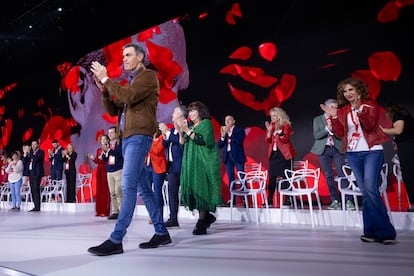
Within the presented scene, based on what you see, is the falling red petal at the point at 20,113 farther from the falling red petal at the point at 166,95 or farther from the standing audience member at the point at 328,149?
the standing audience member at the point at 328,149

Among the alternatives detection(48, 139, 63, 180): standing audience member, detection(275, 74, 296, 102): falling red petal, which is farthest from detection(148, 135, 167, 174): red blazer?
detection(48, 139, 63, 180): standing audience member

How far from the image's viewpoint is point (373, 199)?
285 cm

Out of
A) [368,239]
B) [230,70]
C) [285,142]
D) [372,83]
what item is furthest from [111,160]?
[372,83]

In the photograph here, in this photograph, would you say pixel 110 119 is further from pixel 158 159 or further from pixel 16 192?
pixel 158 159

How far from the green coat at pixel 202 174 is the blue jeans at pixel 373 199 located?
48.4 inches

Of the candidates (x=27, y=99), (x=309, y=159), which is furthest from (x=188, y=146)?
(x=27, y=99)

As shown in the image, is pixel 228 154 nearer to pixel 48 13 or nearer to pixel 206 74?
pixel 206 74

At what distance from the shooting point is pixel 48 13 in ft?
27.6

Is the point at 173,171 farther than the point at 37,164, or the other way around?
the point at 37,164

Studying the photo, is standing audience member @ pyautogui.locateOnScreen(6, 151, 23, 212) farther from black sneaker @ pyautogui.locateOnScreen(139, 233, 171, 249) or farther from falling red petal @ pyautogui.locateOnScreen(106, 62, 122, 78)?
black sneaker @ pyautogui.locateOnScreen(139, 233, 171, 249)

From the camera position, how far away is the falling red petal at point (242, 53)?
677 cm

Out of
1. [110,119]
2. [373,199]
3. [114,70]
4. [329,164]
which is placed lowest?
[373,199]

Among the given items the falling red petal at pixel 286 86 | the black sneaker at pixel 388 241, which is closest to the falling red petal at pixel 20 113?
the falling red petal at pixel 286 86

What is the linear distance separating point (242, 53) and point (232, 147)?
1806mm
